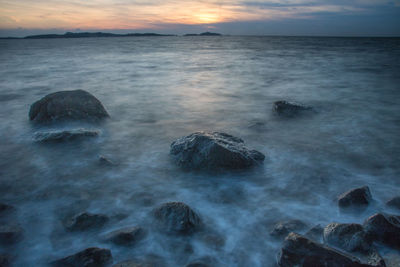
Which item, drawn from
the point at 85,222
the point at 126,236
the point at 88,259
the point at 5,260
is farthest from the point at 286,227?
the point at 5,260

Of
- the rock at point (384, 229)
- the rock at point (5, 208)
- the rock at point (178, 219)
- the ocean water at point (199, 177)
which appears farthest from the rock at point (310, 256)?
the rock at point (5, 208)

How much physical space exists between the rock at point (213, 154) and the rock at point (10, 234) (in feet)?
6.69

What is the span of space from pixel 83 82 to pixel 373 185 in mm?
11868

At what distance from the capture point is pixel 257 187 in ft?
11.5

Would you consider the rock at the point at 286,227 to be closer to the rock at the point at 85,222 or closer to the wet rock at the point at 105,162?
the rock at the point at 85,222

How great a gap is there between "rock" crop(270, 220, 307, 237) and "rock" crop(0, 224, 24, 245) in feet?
7.68

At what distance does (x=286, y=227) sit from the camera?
269 cm

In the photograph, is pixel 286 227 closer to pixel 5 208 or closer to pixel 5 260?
pixel 5 260

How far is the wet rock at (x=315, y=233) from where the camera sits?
2.52m

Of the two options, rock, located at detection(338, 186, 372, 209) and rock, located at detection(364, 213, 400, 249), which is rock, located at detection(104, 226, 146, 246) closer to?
rock, located at detection(364, 213, 400, 249)

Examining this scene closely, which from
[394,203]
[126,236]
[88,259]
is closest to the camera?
[88,259]

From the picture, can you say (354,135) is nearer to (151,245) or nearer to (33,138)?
(151,245)

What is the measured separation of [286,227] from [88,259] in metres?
1.77

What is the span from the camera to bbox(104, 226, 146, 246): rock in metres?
2.50
